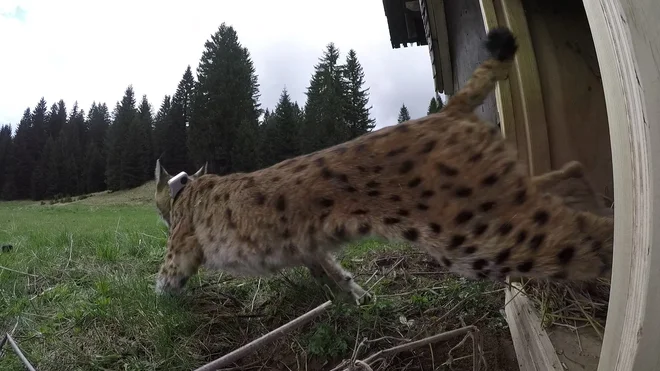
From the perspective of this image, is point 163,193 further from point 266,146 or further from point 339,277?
point 266,146

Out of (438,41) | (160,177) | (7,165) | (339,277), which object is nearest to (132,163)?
(7,165)

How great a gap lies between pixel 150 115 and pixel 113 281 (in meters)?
41.2

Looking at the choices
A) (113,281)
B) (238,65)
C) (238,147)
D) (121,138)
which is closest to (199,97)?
(238,65)

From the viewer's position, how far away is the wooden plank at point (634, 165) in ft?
3.37

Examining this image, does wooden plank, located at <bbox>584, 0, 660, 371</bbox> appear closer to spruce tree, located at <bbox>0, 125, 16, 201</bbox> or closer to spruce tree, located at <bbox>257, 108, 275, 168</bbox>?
spruce tree, located at <bbox>257, 108, 275, 168</bbox>

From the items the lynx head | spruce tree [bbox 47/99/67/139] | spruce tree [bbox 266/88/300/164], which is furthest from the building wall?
spruce tree [bbox 47/99/67/139]

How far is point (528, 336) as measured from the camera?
2.58 m

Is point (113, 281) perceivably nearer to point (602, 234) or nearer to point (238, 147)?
point (602, 234)

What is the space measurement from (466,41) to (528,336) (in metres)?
3.56

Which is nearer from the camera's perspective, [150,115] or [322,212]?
[322,212]

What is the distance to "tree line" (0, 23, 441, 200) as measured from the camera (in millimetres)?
19984

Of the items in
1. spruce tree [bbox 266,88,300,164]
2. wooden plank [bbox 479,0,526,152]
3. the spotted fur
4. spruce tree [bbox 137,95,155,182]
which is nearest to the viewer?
the spotted fur

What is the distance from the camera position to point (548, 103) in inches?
128

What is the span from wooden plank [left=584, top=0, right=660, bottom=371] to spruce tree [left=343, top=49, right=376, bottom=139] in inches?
Answer: 629
